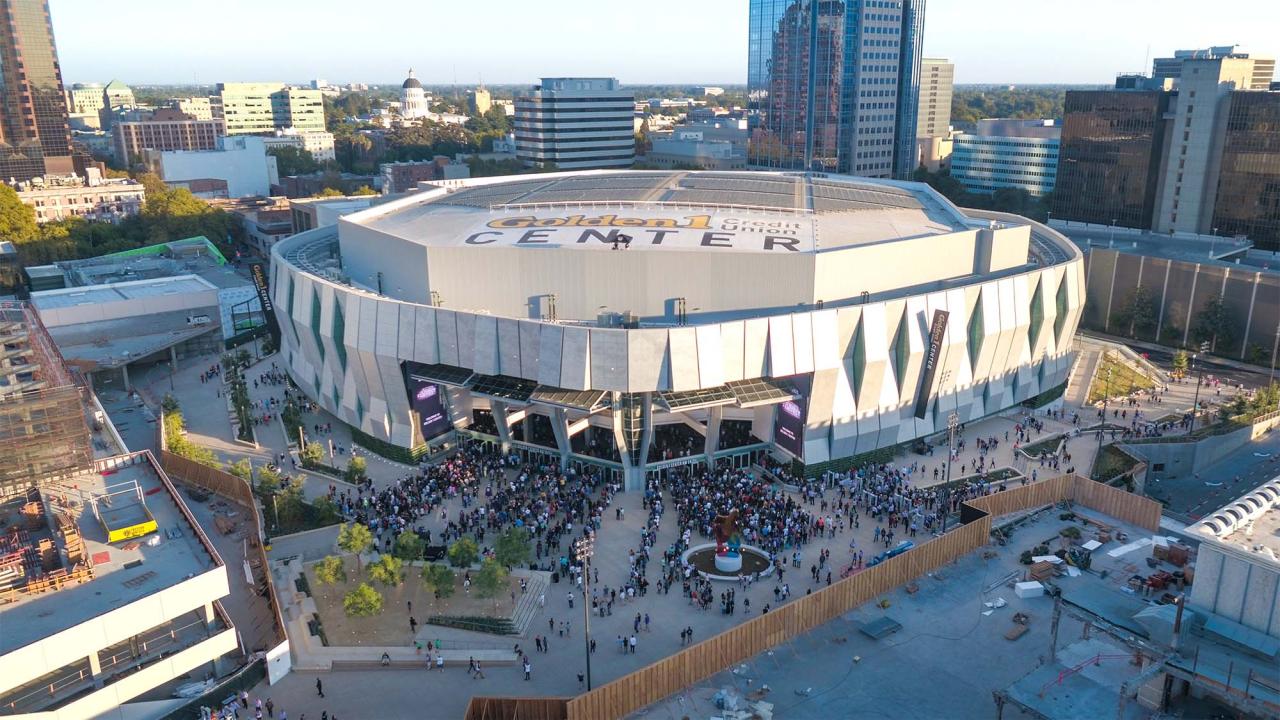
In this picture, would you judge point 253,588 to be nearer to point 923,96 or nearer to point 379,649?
point 379,649

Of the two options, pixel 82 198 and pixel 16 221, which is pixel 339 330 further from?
pixel 82 198

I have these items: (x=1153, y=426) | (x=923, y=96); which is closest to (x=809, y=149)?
(x=923, y=96)

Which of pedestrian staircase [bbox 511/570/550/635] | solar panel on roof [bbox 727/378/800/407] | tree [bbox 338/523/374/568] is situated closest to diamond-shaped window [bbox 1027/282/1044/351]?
solar panel on roof [bbox 727/378/800/407]

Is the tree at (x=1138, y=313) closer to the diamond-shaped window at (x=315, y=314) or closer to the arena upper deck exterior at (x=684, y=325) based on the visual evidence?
the arena upper deck exterior at (x=684, y=325)

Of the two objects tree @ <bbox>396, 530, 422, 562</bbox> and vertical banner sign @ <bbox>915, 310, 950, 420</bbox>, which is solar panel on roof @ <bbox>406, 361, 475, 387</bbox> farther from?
vertical banner sign @ <bbox>915, 310, 950, 420</bbox>

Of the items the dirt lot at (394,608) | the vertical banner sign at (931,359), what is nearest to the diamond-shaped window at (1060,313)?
the vertical banner sign at (931,359)

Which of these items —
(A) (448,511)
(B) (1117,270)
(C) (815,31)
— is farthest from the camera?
(C) (815,31)
